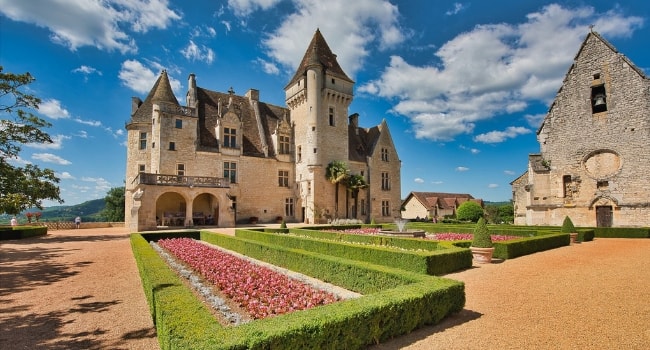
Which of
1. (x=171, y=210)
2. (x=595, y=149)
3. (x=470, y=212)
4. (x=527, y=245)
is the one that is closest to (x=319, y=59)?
(x=171, y=210)

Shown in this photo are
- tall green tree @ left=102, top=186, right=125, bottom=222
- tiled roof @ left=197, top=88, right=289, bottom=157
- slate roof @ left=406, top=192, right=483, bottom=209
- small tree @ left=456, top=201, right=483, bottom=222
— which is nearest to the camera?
tiled roof @ left=197, top=88, right=289, bottom=157

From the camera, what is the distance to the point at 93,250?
1328 centimetres

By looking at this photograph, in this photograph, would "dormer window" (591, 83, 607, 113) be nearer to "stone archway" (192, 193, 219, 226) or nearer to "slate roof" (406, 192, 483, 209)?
"stone archway" (192, 193, 219, 226)

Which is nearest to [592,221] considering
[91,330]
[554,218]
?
[554,218]

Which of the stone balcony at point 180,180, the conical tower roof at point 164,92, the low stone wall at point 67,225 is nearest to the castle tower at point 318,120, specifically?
the stone balcony at point 180,180

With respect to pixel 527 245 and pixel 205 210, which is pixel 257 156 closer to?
pixel 205 210

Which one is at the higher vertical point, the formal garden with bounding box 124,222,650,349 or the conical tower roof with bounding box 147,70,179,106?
the conical tower roof with bounding box 147,70,179,106

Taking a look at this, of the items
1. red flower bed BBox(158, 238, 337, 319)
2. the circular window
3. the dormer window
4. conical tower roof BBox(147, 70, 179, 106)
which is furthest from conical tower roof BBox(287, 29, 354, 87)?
red flower bed BBox(158, 238, 337, 319)

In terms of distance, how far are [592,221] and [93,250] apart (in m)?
29.2

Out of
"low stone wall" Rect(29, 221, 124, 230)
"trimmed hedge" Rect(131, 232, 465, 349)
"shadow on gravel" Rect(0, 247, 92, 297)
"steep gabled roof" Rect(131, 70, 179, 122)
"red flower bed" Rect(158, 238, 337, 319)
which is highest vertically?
"steep gabled roof" Rect(131, 70, 179, 122)

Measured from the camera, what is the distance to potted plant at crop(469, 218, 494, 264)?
33.4 feet

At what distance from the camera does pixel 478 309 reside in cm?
566

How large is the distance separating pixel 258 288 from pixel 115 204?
159 feet

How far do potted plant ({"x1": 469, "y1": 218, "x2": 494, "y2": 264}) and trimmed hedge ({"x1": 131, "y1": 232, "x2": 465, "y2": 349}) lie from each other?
5290 mm
